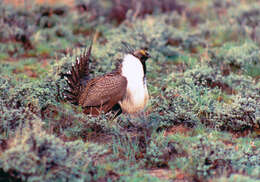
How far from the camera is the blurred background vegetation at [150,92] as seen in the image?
3.27m

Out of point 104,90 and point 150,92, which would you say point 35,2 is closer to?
point 150,92

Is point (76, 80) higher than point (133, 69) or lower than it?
lower

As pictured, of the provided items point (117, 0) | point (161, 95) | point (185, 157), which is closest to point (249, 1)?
point (117, 0)

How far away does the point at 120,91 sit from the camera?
430cm

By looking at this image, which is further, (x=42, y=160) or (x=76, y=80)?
(x=76, y=80)

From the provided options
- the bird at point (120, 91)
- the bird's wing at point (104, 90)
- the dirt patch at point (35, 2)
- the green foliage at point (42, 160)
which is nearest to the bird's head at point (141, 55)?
the bird at point (120, 91)

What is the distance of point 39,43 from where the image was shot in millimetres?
7137

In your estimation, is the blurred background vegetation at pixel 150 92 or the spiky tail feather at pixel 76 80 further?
the spiky tail feather at pixel 76 80

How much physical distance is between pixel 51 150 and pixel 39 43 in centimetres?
431

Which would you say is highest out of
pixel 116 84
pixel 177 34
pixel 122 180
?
pixel 177 34

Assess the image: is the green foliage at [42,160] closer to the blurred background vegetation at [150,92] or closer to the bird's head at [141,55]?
the blurred background vegetation at [150,92]

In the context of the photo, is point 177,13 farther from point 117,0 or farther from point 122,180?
point 122,180

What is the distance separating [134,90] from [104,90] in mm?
300

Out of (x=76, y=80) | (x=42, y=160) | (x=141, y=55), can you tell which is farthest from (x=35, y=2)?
(x=42, y=160)
